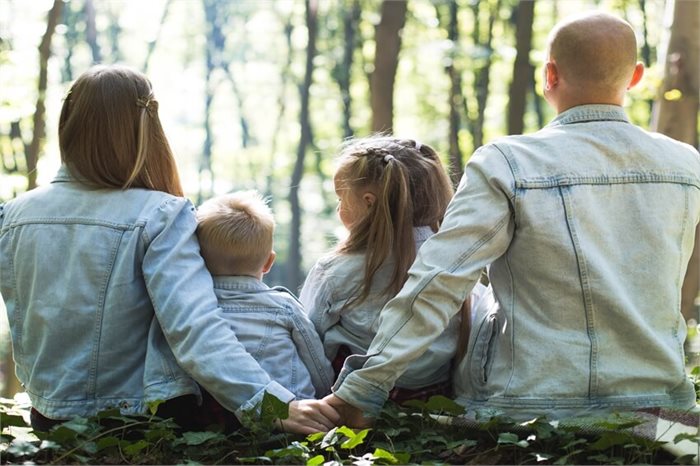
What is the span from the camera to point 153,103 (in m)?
3.52

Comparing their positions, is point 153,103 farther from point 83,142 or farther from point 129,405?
point 129,405

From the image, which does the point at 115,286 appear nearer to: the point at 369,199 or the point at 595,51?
the point at 369,199

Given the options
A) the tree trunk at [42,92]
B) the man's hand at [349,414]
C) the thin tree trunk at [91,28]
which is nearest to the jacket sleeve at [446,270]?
the man's hand at [349,414]

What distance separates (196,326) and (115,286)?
37cm

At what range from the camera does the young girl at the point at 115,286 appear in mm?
3230

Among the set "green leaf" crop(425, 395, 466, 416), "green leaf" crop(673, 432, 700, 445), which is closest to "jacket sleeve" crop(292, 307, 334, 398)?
"green leaf" crop(425, 395, 466, 416)

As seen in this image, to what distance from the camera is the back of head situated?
317cm

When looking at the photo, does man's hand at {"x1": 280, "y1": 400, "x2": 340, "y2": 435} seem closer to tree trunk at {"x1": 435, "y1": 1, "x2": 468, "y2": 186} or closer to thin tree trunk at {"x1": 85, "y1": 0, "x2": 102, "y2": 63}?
tree trunk at {"x1": 435, "y1": 1, "x2": 468, "y2": 186}

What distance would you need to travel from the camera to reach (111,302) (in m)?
3.34

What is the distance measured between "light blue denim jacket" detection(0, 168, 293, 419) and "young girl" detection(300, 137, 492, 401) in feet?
1.49

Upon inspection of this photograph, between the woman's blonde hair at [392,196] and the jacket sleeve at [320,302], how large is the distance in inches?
4.4

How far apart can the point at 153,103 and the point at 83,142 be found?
1.02ft

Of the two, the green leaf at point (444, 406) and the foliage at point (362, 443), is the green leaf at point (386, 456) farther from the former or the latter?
the green leaf at point (444, 406)

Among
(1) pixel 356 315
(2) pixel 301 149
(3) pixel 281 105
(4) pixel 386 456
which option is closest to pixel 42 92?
(1) pixel 356 315
